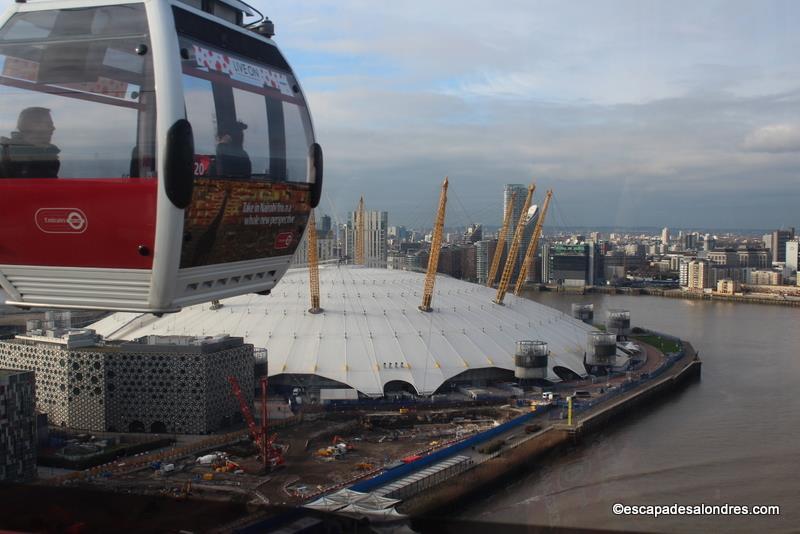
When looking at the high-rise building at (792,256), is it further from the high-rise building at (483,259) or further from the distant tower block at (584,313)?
the distant tower block at (584,313)

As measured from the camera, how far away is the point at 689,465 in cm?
680

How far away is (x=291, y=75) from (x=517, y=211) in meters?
34.4

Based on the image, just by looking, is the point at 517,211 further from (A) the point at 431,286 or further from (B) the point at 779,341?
(A) the point at 431,286

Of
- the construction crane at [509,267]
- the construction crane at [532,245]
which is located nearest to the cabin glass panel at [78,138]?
the construction crane at [509,267]

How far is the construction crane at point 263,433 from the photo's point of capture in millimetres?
6508

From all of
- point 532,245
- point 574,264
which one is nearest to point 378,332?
point 532,245

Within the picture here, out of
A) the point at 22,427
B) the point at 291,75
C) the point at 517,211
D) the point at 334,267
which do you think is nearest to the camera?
the point at 291,75

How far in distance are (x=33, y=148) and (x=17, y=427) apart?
5.21 m

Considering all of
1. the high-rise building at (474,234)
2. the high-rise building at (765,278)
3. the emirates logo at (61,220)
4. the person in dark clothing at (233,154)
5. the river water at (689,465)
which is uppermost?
the high-rise building at (474,234)

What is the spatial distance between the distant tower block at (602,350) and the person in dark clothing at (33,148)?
10.0m

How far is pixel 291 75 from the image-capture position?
1597 mm

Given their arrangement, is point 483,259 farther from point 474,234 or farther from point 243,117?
point 243,117

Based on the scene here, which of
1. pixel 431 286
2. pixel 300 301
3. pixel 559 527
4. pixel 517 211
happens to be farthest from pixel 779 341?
pixel 517 211

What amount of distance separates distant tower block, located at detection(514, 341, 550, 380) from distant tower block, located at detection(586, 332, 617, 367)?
1548 millimetres
